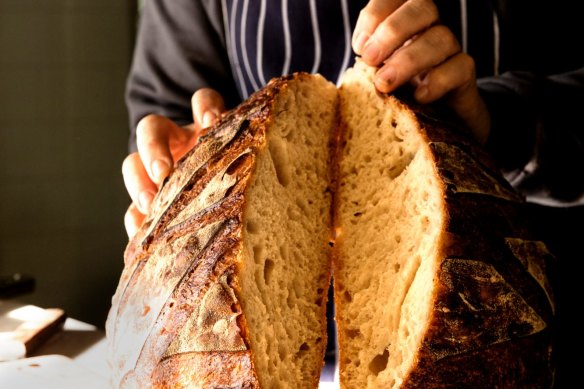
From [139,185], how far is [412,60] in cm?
52

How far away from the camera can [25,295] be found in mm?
2275

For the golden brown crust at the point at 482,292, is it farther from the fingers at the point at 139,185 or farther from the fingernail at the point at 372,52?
the fingers at the point at 139,185

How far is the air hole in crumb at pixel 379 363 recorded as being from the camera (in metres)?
0.80

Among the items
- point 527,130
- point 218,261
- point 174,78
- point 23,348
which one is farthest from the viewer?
point 174,78

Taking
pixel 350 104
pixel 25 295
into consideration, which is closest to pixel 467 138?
pixel 350 104

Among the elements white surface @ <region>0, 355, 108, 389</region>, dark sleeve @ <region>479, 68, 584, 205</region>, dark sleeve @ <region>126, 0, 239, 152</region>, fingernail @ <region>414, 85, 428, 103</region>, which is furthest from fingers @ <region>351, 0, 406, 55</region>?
white surface @ <region>0, 355, 108, 389</region>

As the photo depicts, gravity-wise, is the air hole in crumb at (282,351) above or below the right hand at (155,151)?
below

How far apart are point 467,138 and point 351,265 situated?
0.24m

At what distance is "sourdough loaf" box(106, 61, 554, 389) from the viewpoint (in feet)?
2.28

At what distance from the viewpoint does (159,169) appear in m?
1.03

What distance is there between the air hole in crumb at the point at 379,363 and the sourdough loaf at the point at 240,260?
0.07m

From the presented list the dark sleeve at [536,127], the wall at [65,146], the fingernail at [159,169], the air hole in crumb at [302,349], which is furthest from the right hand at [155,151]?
the wall at [65,146]

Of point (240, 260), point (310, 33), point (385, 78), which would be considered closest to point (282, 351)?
point (240, 260)

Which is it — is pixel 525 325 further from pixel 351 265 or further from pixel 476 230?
pixel 351 265
